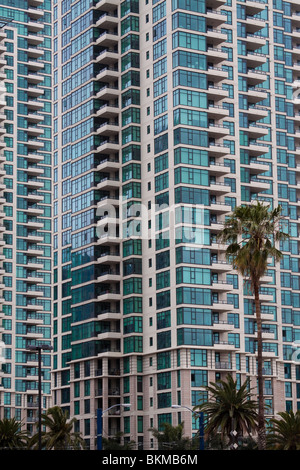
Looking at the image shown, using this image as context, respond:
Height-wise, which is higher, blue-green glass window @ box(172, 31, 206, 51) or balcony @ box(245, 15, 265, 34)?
balcony @ box(245, 15, 265, 34)

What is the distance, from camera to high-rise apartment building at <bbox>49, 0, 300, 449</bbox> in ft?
383

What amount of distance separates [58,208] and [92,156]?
62.4 ft

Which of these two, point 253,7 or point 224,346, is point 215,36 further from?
point 224,346

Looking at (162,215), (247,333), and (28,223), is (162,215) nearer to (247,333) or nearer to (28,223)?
(247,333)

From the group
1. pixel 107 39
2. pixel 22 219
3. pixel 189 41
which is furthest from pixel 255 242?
pixel 22 219

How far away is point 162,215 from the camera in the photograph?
119 meters

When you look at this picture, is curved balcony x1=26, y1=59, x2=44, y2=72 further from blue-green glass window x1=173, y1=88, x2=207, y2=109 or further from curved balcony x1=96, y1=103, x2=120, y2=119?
blue-green glass window x1=173, y1=88, x2=207, y2=109

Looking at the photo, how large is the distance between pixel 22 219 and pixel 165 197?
46.0 metres

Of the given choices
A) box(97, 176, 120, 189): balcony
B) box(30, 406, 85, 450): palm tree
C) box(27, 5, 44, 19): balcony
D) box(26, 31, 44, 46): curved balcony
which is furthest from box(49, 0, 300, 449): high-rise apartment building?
box(27, 5, 44, 19): balcony

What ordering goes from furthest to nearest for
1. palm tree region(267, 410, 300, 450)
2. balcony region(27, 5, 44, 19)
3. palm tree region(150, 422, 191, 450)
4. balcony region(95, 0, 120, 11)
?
balcony region(27, 5, 44, 19) → balcony region(95, 0, 120, 11) → palm tree region(150, 422, 191, 450) → palm tree region(267, 410, 300, 450)

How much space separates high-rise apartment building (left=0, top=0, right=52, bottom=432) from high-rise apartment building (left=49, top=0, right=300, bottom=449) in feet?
42.3

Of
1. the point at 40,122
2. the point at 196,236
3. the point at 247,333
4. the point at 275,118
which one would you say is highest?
the point at 40,122
